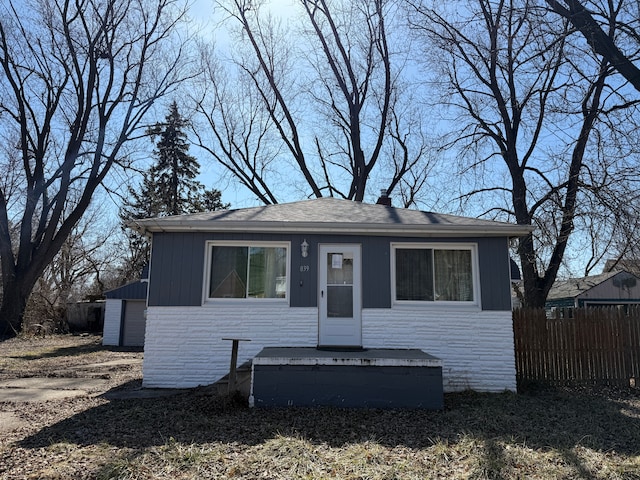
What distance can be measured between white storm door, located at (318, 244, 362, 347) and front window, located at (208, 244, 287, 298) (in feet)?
2.42

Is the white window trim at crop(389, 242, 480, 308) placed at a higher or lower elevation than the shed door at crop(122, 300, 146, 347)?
higher

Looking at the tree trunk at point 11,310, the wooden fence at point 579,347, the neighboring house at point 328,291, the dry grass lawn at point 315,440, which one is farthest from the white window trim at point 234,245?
the tree trunk at point 11,310

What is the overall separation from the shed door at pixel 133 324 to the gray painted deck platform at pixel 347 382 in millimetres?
12629

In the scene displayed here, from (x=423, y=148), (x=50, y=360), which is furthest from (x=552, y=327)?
(x=423, y=148)

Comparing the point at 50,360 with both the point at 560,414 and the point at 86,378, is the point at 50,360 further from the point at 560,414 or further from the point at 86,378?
the point at 560,414

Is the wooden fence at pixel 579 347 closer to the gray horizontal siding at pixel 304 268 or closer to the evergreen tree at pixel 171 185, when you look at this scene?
the gray horizontal siding at pixel 304 268

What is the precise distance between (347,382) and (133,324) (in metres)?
13.4

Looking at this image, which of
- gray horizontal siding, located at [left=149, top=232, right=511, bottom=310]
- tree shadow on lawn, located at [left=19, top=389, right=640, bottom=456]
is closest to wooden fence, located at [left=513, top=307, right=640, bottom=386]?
gray horizontal siding, located at [left=149, top=232, right=511, bottom=310]

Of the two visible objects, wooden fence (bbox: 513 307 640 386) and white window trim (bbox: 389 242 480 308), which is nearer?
white window trim (bbox: 389 242 480 308)

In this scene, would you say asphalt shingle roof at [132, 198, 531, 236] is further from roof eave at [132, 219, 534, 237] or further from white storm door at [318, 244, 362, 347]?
white storm door at [318, 244, 362, 347]

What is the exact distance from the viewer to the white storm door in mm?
7750

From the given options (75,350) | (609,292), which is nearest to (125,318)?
(75,350)

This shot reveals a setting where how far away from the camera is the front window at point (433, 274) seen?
7.96 m

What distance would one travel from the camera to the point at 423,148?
70.9ft
